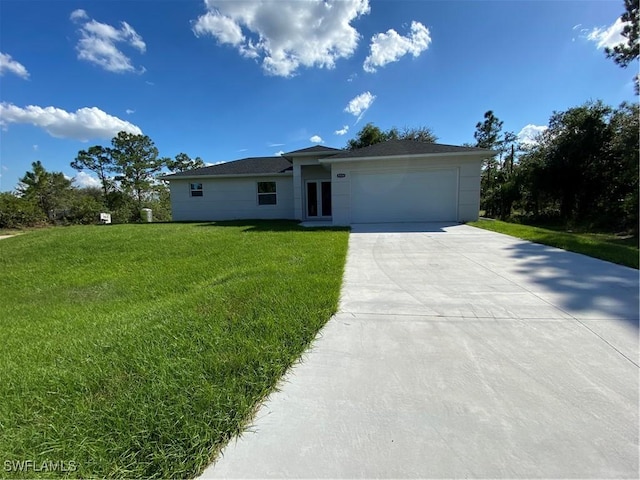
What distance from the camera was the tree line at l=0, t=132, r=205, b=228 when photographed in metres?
19.2

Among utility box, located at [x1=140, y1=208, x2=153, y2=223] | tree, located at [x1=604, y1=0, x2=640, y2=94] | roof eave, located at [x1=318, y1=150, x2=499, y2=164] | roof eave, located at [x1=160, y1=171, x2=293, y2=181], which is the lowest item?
utility box, located at [x1=140, y1=208, x2=153, y2=223]

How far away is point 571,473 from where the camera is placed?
4.43 ft

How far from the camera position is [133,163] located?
110 ft

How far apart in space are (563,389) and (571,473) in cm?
74

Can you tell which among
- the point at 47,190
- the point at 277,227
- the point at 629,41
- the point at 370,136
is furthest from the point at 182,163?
the point at 629,41

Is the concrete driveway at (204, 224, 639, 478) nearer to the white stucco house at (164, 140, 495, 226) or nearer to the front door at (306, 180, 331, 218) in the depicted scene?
the white stucco house at (164, 140, 495, 226)

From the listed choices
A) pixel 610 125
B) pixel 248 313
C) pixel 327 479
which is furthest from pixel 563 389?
pixel 610 125

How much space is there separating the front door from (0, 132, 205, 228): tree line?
9823mm

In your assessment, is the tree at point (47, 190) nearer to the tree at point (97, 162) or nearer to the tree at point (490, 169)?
the tree at point (97, 162)

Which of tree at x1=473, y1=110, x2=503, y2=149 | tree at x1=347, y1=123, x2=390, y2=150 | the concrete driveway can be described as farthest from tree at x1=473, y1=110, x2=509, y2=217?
the concrete driveway

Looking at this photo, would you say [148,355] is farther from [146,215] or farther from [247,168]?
[146,215]

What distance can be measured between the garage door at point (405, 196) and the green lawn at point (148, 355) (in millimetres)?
6970

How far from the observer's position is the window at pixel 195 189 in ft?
52.2

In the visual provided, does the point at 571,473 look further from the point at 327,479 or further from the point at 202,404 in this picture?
the point at 202,404
